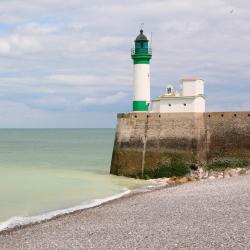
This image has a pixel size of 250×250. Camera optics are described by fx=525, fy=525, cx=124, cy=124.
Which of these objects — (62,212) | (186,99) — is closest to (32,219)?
(62,212)

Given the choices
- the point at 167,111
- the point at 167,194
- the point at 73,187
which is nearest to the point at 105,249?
the point at 167,194

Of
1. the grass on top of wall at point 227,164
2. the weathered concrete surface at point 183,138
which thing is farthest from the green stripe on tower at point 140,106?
the grass on top of wall at point 227,164

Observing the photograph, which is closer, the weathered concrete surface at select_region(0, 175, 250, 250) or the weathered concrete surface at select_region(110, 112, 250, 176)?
the weathered concrete surface at select_region(0, 175, 250, 250)

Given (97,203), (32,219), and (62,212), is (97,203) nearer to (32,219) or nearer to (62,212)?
(62,212)

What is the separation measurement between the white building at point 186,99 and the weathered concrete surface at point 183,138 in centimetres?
110

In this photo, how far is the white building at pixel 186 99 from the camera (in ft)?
68.8

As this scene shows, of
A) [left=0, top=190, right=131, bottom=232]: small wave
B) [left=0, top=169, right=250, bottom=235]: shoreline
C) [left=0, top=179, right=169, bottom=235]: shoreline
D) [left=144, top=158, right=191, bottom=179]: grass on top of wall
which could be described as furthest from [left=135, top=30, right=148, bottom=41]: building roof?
[left=0, top=190, right=131, bottom=232]: small wave

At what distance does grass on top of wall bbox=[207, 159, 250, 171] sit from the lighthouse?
422 cm

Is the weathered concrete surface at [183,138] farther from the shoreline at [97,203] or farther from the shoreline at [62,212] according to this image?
the shoreline at [62,212]

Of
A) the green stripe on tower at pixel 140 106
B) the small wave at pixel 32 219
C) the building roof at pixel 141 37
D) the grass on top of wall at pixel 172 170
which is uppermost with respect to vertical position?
the building roof at pixel 141 37

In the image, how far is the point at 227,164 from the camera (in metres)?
19.7

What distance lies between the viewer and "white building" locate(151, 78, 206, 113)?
20969 mm

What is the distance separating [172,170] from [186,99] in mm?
3076

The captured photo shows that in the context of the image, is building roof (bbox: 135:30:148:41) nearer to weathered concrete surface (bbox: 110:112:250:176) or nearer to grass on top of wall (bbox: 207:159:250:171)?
weathered concrete surface (bbox: 110:112:250:176)
